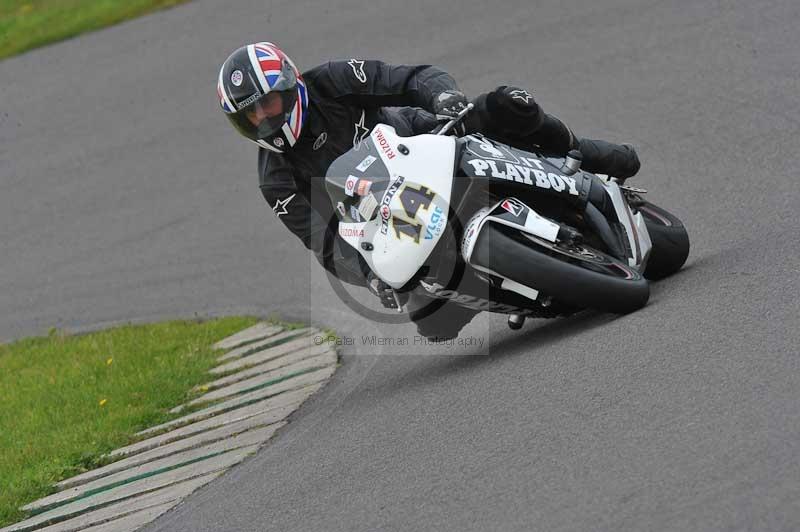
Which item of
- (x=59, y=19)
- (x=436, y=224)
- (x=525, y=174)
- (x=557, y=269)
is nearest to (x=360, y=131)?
(x=525, y=174)

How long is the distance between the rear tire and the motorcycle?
1.33 feet

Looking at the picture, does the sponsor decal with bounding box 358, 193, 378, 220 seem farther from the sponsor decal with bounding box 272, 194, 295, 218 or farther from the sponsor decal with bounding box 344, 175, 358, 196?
the sponsor decal with bounding box 272, 194, 295, 218

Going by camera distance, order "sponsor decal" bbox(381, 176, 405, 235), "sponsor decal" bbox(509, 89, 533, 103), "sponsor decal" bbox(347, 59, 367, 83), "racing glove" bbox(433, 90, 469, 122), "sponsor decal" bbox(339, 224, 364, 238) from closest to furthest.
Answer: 1. "sponsor decal" bbox(381, 176, 405, 235)
2. "sponsor decal" bbox(339, 224, 364, 238)
3. "racing glove" bbox(433, 90, 469, 122)
4. "sponsor decal" bbox(509, 89, 533, 103)
5. "sponsor decal" bbox(347, 59, 367, 83)

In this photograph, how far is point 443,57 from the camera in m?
11.5

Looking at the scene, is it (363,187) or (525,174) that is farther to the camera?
(525,174)

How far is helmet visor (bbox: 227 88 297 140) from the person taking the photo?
5.86 m

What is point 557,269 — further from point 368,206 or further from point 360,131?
point 360,131

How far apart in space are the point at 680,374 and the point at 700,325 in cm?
52

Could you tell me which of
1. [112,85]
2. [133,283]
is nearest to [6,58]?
[112,85]

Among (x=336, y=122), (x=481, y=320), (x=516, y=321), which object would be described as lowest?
(x=481, y=320)

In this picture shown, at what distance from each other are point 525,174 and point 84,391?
3379 mm

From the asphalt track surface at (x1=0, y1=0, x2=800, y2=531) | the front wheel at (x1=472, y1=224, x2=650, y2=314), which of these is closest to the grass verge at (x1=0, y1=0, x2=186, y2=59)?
the asphalt track surface at (x1=0, y1=0, x2=800, y2=531)

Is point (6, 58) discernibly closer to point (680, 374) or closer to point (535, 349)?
point (535, 349)

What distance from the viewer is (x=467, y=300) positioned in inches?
222
